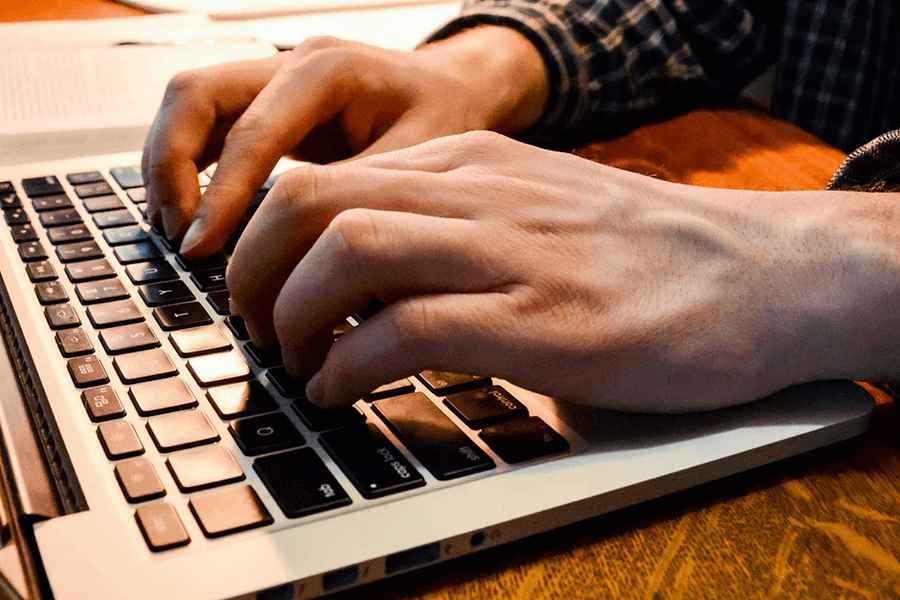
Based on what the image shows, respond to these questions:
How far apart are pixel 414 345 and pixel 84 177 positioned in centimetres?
39

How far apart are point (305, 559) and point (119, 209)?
374 millimetres

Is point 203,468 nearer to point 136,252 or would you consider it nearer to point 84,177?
point 136,252

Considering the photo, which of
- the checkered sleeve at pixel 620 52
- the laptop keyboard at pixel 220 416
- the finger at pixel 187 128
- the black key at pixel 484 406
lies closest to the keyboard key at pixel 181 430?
the laptop keyboard at pixel 220 416

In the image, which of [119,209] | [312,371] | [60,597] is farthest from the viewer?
[119,209]

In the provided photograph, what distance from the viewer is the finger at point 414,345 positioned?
331 millimetres

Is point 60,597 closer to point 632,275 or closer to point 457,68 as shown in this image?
point 632,275

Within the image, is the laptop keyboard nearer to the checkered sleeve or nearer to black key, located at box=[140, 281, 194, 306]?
black key, located at box=[140, 281, 194, 306]

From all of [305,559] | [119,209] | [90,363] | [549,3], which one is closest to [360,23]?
[549,3]

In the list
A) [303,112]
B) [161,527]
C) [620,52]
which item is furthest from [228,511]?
[620,52]

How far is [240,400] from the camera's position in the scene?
1.17ft

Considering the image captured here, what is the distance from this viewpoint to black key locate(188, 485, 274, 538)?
0.92 ft

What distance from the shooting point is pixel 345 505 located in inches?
11.7

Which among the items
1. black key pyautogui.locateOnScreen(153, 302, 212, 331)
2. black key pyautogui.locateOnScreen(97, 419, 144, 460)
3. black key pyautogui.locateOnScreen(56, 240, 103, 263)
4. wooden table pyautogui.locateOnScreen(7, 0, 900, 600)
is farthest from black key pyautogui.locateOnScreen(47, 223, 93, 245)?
wooden table pyautogui.locateOnScreen(7, 0, 900, 600)

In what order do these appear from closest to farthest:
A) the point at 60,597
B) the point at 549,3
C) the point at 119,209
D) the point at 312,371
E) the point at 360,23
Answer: the point at 60,597
the point at 312,371
the point at 119,209
the point at 549,3
the point at 360,23
